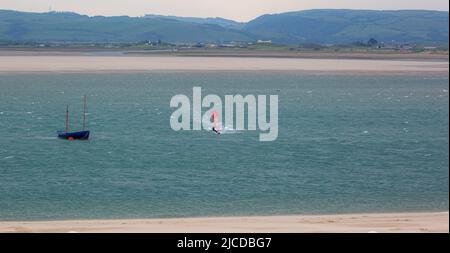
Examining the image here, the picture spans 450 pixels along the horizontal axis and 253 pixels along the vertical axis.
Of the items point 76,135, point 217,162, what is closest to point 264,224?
point 217,162

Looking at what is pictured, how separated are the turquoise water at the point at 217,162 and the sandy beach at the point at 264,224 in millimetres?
1361

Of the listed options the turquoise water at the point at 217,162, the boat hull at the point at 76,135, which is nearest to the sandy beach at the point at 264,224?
the turquoise water at the point at 217,162

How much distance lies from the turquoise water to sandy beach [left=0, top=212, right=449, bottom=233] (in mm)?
1361

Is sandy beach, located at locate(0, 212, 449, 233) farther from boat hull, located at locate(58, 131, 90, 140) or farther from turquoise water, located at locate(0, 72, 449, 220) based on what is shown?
boat hull, located at locate(58, 131, 90, 140)

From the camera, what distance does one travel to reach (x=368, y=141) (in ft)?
132

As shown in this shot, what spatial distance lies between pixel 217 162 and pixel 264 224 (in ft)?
40.1

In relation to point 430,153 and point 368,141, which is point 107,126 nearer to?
point 368,141

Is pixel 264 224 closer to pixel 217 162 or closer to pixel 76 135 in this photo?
pixel 217 162

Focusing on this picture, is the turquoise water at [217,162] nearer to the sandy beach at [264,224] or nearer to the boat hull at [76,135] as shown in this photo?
the boat hull at [76,135]

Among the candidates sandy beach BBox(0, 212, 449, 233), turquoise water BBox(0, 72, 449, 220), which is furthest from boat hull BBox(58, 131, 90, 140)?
sandy beach BBox(0, 212, 449, 233)

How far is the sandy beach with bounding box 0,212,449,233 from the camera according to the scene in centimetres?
2017

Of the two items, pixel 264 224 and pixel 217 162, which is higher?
pixel 264 224

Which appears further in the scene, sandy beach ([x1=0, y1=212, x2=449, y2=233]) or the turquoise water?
Answer: the turquoise water

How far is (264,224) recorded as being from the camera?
21781 millimetres
